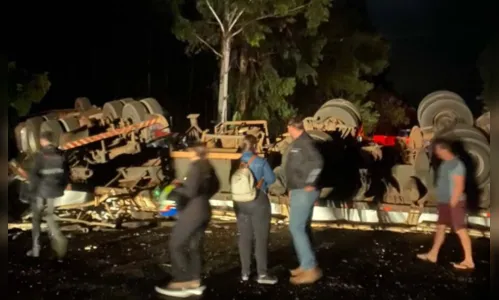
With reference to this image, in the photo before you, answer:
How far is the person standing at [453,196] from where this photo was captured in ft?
31.3

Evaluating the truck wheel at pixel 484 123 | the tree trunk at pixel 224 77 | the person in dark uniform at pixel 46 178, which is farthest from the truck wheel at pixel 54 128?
the tree trunk at pixel 224 77

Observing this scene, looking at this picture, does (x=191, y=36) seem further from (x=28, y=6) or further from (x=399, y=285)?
(x=399, y=285)

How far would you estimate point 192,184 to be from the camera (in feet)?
27.6

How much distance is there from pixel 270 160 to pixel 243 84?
40.7ft

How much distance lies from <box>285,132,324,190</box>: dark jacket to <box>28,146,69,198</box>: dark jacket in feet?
11.1

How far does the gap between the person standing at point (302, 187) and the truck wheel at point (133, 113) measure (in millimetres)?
7546

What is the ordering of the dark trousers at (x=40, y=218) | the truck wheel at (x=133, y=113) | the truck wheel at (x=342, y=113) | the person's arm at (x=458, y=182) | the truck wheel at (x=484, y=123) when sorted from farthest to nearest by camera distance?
the truck wheel at (x=133, y=113) < the truck wheel at (x=342, y=113) < the truck wheel at (x=484, y=123) < the dark trousers at (x=40, y=218) < the person's arm at (x=458, y=182)

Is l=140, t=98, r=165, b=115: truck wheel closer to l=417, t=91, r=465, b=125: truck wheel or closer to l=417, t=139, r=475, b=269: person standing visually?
l=417, t=91, r=465, b=125: truck wheel

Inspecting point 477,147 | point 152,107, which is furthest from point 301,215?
point 152,107

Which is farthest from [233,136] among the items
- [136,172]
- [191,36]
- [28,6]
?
[191,36]

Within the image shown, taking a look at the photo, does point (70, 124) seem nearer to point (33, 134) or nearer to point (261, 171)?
point (33, 134)

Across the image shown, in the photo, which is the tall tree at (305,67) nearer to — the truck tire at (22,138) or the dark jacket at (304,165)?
the truck tire at (22,138)

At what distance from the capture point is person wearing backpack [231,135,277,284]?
8867 millimetres

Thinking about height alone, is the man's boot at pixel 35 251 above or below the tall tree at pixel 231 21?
below
